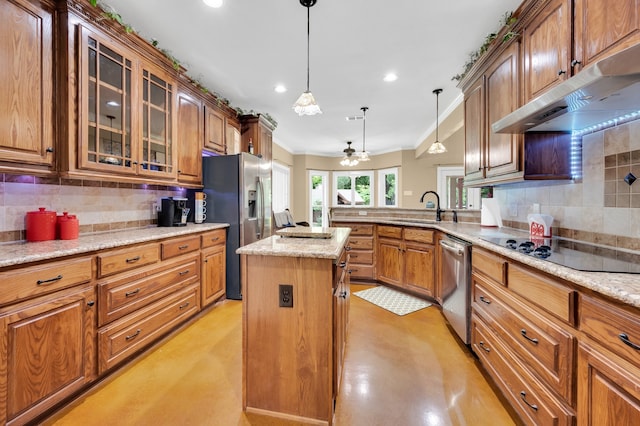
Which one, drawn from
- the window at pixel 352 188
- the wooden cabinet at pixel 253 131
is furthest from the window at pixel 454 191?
the wooden cabinet at pixel 253 131

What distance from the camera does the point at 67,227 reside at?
6.27 ft

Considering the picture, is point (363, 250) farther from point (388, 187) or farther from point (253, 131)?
point (388, 187)

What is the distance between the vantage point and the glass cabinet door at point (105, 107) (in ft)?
6.22

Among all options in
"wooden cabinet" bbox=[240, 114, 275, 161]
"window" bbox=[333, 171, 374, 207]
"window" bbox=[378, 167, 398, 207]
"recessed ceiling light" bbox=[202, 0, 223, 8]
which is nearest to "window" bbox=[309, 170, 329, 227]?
"window" bbox=[333, 171, 374, 207]

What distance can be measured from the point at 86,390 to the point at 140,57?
8.31ft

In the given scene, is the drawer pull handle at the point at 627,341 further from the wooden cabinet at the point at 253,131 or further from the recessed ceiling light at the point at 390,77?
the wooden cabinet at the point at 253,131

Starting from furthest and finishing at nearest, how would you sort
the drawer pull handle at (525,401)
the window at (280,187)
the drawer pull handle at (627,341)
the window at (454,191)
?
the window at (454,191)
the window at (280,187)
the drawer pull handle at (525,401)
the drawer pull handle at (627,341)

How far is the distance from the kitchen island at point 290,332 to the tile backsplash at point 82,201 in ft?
5.32

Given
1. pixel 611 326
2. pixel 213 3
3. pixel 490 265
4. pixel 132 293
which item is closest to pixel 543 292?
pixel 611 326

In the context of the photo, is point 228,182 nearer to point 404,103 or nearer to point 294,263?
point 294,263

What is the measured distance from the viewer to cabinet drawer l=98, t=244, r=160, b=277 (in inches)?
70.0

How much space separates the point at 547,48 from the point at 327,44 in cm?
170

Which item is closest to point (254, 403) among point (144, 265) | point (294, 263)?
point (294, 263)

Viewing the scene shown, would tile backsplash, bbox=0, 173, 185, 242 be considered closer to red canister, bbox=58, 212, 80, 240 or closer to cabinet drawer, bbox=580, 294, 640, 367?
red canister, bbox=58, 212, 80, 240
